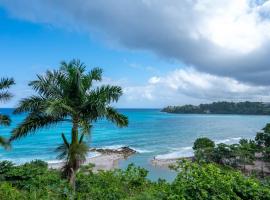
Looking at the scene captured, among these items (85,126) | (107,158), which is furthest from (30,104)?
(107,158)

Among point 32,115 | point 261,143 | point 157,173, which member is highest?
point 32,115

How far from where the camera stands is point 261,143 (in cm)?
4766

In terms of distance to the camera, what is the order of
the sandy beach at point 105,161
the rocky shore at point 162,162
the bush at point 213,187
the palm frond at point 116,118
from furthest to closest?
the rocky shore at point 162,162
the sandy beach at point 105,161
the palm frond at point 116,118
the bush at point 213,187

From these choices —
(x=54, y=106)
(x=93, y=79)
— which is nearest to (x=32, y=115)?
(x=54, y=106)

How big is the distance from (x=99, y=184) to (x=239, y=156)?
33.3 metres

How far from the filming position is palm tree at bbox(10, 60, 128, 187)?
1370 centimetres

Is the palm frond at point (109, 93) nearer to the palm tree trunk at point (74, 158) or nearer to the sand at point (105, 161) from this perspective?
the palm tree trunk at point (74, 158)

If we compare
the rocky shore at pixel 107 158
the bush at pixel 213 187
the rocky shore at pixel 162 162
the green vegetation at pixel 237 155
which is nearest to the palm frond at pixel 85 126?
the bush at pixel 213 187

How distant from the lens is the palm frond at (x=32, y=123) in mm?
13852

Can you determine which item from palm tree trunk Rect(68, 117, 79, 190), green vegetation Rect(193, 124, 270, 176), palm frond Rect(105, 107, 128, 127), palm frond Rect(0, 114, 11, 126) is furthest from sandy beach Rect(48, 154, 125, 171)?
palm tree trunk Rect(68, 117, 79, 190)

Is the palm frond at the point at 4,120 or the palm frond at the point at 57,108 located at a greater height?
the palm frond at the point at 57,108

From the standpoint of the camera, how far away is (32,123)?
1402cm

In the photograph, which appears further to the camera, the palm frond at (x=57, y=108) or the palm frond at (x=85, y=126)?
the palm frond at (x=85, y=126)

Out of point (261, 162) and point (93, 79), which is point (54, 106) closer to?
point (93, 79)
